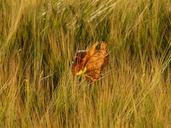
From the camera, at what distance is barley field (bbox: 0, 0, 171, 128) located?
130cm

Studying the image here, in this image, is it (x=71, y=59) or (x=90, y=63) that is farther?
(x=71, y=59)

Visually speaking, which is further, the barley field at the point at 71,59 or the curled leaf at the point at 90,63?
the curled leaf at the point at 90,63

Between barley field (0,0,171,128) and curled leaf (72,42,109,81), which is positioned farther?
curled leaf (72,42,109,81)

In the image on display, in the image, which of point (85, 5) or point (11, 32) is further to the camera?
point (85, 5)

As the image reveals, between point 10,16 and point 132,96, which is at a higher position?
point 10,16

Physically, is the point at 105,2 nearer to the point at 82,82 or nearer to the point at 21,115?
the point at 82,82

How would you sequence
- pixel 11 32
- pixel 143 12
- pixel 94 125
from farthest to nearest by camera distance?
pixel 143 12
pixel 11 32
pixel 94 125

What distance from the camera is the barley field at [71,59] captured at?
1304 mm

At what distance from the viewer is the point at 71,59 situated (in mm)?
1620

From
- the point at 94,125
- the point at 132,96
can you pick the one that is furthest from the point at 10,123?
the point at 132,96

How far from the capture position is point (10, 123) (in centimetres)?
128

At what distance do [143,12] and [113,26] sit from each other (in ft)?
0.41

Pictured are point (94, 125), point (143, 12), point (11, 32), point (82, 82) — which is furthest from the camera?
point (143, 12)

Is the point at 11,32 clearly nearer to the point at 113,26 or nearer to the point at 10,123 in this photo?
the point at 113,26
